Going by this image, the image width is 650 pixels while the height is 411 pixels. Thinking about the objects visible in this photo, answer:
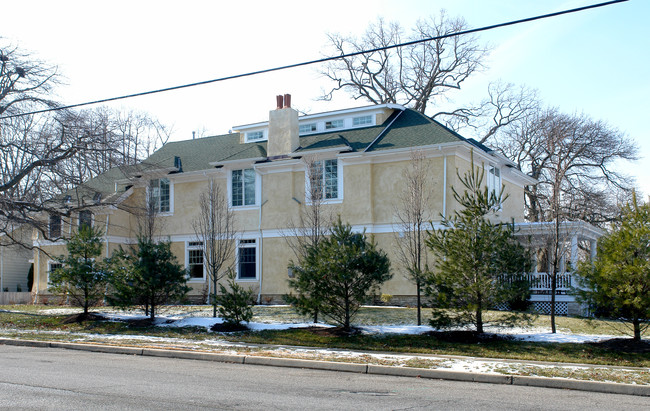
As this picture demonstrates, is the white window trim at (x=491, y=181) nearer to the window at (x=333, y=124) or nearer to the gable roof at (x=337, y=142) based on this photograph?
the gable roof at (x=337, y=142)

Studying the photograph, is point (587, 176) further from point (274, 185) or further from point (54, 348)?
point (54, 348)

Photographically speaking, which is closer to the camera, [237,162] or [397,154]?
[397,154]

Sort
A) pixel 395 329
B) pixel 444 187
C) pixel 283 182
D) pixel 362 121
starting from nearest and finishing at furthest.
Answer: pixel 395 329, pixel 444 187, pixel 283 182, pixel 362 121

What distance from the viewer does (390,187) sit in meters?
26.4

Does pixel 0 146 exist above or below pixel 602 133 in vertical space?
below

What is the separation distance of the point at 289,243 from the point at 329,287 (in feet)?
33.2

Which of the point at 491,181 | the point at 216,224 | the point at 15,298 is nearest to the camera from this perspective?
the point at 216,224

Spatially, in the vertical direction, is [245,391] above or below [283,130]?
below

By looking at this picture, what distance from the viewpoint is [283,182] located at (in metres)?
28.8

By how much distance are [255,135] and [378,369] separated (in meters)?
Answer: 22.2

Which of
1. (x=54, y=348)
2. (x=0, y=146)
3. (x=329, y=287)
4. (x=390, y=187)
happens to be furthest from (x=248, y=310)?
(x=0, y=146)

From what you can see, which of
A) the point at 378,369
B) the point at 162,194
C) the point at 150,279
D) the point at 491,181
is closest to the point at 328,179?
the point at 491,181

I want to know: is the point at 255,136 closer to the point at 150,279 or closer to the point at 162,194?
the point at 162,194

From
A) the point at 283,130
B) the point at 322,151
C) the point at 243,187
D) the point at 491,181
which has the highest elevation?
the point at 283,130
